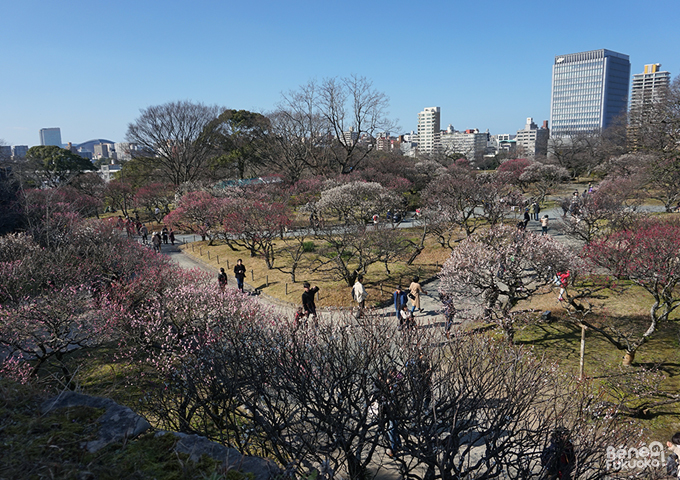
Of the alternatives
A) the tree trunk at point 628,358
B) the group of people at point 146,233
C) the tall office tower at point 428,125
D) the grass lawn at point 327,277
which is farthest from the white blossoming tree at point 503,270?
the tall office tower at point 428,125

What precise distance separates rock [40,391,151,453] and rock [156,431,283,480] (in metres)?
0.21

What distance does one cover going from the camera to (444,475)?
3.95 meters

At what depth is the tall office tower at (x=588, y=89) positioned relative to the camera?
13688 cm

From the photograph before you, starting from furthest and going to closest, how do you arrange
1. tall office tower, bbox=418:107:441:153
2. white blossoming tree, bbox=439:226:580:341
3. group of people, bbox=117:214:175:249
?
tall office tower, bbox=418:107:441:153, group of people, bbox=117:214:175:249, white blossoming tree, bbox=439:226:580:341

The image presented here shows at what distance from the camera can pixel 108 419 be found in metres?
3.22

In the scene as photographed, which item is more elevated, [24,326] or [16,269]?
[16,269]

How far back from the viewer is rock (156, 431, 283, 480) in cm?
284

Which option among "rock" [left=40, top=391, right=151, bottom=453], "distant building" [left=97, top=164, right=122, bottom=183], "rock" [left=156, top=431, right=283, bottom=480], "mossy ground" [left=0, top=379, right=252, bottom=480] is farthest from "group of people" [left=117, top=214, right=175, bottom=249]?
"distant building" [left=97, top=164, right=122, bottom=183]

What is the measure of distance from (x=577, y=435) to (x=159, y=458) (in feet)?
14.8

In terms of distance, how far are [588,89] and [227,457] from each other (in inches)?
6749

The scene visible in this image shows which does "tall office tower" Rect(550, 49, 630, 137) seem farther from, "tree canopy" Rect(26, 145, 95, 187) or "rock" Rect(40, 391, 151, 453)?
"rock" Rect(40, 391, 151, 453)

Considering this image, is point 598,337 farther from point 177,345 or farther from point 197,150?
point 197,150

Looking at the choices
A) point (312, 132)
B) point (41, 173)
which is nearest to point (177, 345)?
point (312, 132)

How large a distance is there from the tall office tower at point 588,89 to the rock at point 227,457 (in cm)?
15467
